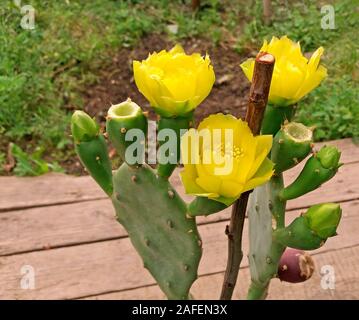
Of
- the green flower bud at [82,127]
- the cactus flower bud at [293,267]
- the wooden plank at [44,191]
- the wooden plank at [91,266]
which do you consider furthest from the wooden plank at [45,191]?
the green flower bud at [82,127]

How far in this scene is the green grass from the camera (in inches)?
89.8

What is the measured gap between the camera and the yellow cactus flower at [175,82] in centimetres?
73

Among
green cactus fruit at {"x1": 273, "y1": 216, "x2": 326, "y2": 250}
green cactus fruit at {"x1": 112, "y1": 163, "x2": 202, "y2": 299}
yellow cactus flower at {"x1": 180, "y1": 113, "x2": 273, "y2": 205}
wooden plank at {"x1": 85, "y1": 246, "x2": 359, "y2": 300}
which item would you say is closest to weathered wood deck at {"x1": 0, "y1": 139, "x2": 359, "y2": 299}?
wooden plank at {"x1": 85, "y1": 246, "x2": 359, "y2": 300}

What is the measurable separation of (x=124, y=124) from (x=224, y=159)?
14 centimetres

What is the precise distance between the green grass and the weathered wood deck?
440mm

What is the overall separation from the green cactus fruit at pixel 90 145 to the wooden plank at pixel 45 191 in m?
0.74

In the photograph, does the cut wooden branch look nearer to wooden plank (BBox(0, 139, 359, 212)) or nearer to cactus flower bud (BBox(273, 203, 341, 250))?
cactus flower bud (BBox(273, 203, 341, 250))

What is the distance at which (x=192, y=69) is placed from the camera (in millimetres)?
748

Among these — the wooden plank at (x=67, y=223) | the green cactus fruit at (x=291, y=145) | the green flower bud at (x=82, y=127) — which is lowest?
the wooden plank at (x=67, y=223)

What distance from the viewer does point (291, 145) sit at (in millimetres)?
761

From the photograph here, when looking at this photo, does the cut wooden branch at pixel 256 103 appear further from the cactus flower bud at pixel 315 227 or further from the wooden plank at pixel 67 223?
the wooden plank at pixel 67 223

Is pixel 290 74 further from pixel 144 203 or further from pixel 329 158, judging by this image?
pixel 144 203

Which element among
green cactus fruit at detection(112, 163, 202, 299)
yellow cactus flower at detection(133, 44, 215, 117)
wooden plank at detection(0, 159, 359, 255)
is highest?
yellow cactus flower at detection(133, 44, 215, 117)

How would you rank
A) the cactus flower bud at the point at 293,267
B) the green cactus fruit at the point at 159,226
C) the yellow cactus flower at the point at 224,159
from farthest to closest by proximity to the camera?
the cactus flower bud at the point at 293,267, the green cactus fruit at the point at 159,226, the yellow cactus flower at the point at 224,159
